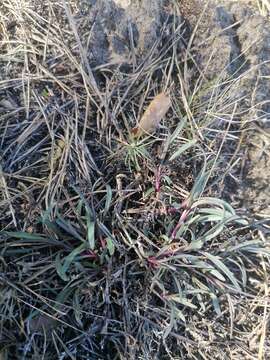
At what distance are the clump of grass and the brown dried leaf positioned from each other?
30 mm

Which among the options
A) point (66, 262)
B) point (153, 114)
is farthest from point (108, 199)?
point (153, 114)

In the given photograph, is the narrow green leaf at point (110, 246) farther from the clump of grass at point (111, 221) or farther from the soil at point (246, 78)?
the soil at point (246, 78)

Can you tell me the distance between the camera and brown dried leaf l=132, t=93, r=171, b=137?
1871 mm

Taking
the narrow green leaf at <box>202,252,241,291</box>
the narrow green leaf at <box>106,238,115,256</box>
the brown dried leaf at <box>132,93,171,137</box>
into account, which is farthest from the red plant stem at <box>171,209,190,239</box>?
the brown dried leaf at <box>132,93,171,137</box>

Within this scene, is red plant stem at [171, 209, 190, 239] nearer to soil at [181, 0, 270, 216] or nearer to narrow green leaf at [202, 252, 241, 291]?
narrow green leaf at [202, 252, 241, 291]

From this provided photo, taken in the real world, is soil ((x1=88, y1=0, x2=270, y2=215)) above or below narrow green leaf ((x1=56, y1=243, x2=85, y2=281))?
above

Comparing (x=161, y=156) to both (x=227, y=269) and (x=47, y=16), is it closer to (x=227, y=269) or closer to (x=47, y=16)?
(x=227, y=269)

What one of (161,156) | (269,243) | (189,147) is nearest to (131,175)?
(161,156)

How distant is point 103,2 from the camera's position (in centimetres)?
193

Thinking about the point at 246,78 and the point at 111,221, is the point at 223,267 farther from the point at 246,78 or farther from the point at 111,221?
the point at 246,78

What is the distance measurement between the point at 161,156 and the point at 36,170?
478 millimetres

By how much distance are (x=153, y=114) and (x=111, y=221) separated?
18.1 inches

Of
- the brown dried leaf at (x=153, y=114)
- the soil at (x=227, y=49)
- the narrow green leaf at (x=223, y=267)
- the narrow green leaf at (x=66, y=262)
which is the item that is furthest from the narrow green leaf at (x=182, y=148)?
the narrow green leaf at (x=66, y=262)

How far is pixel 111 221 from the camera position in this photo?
A: 5.82 ft
